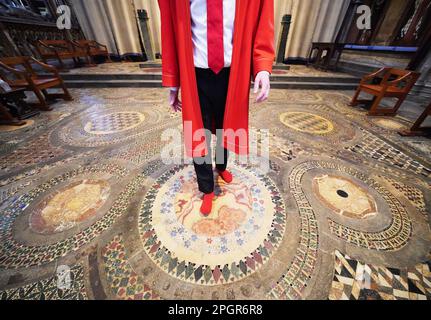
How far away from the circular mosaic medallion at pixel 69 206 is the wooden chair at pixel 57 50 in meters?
5.91

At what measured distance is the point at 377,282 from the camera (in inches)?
43.6

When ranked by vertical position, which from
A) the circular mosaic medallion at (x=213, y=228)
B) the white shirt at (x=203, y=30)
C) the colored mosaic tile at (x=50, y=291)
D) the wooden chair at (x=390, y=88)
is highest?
the white shirt at (x=203, y=30)

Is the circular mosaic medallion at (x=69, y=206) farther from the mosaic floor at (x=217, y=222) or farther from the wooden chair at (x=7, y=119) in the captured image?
the wooden chair at (x=7, y=119)

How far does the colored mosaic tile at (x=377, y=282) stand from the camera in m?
1.05

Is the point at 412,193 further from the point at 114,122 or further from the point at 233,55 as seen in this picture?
the point at 114,122

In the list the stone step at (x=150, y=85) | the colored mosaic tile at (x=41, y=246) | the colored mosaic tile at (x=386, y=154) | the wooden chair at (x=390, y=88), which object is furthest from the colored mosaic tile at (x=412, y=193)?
the stone step at (x=150, y=85)

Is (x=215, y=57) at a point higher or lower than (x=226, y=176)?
higher

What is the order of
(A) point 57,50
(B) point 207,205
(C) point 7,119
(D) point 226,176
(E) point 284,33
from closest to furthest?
(B) point 207,205 < (D) point 226,176 < (C) point 7,119 < (E) point 284,33 < (A) point 57,50

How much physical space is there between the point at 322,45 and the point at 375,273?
287 inches

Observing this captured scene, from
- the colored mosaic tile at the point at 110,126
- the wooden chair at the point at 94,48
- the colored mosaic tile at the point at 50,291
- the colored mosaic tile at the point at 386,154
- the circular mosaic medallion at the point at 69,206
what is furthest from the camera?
the wooden chair at the point at 94,48

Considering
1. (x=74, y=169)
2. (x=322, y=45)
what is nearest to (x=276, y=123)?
(x=74, y=169)

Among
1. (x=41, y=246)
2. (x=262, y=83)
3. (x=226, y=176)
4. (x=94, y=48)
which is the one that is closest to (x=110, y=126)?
(x=41, y=246)

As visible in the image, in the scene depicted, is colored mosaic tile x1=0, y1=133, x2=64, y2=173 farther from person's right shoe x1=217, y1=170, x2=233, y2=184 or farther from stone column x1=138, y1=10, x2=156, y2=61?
stone column x1=138, y1=10, x2=156, y2=61

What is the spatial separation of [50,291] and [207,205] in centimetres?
117
